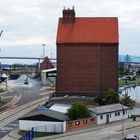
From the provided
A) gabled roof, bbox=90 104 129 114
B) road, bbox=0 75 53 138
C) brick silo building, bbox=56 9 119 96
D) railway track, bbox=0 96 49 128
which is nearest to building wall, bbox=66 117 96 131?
gabled roof, bbox=90 104 129 114

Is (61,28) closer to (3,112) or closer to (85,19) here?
(85,19)

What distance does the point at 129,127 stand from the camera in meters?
63.7

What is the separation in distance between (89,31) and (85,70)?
25.4ft

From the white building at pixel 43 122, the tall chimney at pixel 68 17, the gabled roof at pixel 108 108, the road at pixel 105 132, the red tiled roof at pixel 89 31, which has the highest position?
the tall chimney at pixel 68 17

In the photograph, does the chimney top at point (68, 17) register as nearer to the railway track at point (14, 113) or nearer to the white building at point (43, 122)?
the railway track at point (14, 113)

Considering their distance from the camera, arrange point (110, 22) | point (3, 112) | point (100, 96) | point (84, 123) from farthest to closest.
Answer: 1. point (110, 22)
2. point (100, 96)
3. point (3, 112)
4. point (84, 123)

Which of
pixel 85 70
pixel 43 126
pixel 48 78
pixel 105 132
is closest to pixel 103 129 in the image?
pixel 105 132

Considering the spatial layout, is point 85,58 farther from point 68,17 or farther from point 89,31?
point 68,17

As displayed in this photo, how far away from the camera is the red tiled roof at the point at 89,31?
89062mm

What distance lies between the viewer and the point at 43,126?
59.6 metres

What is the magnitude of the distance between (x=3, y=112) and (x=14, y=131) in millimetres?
17435

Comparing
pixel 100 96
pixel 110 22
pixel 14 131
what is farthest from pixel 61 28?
pixel 14 131

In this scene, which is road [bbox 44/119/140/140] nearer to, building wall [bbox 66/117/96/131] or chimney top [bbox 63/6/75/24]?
building wall [bbox 66/117/96/131]

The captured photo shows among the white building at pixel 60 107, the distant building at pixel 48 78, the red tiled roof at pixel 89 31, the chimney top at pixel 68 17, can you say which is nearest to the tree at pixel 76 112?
the white building at pixel 60 107
